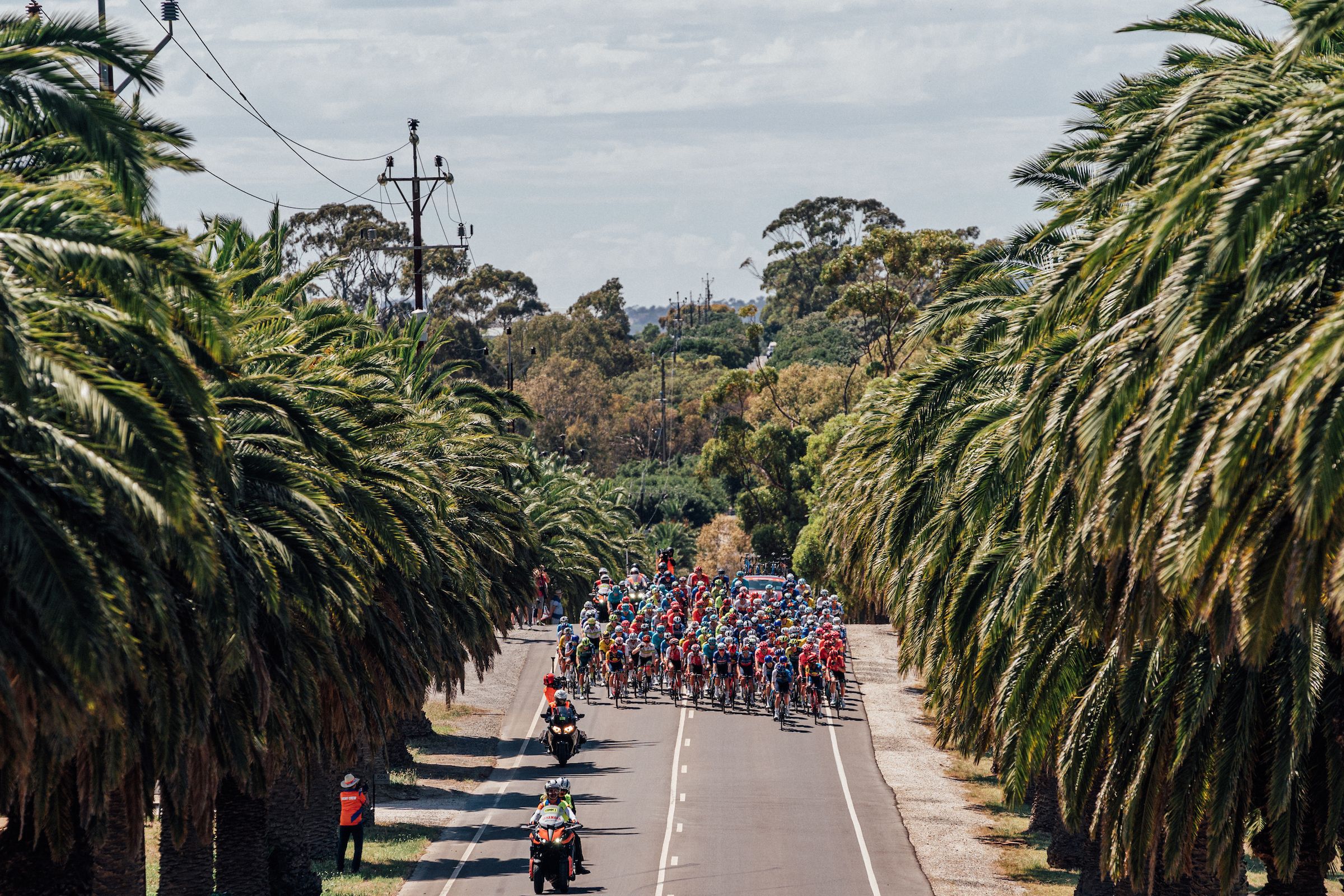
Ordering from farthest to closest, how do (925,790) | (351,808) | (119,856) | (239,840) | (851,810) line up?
(925,790)
(851,810)
(351,808)
(239,840)
(119,856)

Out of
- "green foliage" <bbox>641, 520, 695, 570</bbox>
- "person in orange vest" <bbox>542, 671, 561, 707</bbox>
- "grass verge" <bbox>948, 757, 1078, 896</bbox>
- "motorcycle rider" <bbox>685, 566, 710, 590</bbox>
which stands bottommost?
"grass verge" <bbox>948, 757, 1078, 896</bbox>

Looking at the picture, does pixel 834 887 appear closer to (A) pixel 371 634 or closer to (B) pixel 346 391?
(A) pixel 371 634

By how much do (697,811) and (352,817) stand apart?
712 centimetres

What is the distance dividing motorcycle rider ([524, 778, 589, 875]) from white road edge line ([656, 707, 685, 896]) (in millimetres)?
1280

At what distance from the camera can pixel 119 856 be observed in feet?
52.9

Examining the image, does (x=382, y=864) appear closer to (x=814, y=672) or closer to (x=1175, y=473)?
(x=814, y=672)

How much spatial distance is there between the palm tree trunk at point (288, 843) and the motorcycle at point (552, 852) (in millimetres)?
3118

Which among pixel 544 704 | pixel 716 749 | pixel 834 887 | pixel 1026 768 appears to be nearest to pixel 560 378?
pixel 544 704

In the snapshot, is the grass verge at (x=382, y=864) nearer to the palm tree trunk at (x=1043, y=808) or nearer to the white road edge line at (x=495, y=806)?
the white road edge line at (x=495, y=806)

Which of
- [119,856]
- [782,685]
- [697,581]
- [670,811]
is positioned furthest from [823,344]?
[119,856]

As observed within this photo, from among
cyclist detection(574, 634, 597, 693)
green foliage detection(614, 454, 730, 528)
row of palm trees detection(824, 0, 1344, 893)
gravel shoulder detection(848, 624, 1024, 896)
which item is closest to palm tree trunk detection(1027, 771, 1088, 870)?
gravel shoulder detection(848, 624, 1024, 896)

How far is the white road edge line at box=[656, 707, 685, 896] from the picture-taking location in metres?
24.2

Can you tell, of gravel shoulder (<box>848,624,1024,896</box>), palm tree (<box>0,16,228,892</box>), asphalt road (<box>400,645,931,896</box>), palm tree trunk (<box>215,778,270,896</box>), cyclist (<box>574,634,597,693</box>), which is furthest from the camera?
cyclist (<box>574,634,597,693</box>)

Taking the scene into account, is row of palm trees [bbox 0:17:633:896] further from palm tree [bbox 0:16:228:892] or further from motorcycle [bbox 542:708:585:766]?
motorcycle [bbox 542:708:585:766]
